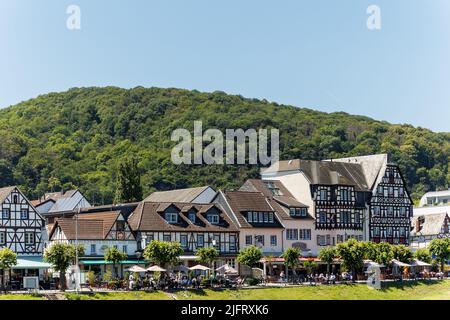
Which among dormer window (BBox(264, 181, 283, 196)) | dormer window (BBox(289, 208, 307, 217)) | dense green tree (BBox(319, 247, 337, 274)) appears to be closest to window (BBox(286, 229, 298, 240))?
dormer window (BBox(289, 208, 307, 217))

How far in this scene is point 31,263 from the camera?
82875 mm

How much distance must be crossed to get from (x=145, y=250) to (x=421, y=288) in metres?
25.3

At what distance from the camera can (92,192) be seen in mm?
142000

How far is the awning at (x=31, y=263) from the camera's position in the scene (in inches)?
3216

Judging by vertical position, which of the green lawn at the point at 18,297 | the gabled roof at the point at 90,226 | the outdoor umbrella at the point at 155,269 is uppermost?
the gabled roof at the point at 90,226

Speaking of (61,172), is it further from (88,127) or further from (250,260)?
(250,260)

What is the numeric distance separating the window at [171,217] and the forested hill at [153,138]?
5004 cm

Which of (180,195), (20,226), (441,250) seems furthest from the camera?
(180,195)

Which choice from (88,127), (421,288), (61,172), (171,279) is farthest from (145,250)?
(88,127)

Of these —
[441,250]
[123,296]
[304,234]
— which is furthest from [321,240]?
[123,296]

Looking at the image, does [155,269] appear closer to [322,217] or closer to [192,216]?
[192,216]

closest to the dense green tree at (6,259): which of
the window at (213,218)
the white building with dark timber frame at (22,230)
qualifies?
the white building with dark timber frame at (22,230)

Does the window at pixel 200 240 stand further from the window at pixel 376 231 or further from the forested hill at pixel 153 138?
the forested hill at pixel 153 138

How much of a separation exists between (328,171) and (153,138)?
186 feet
